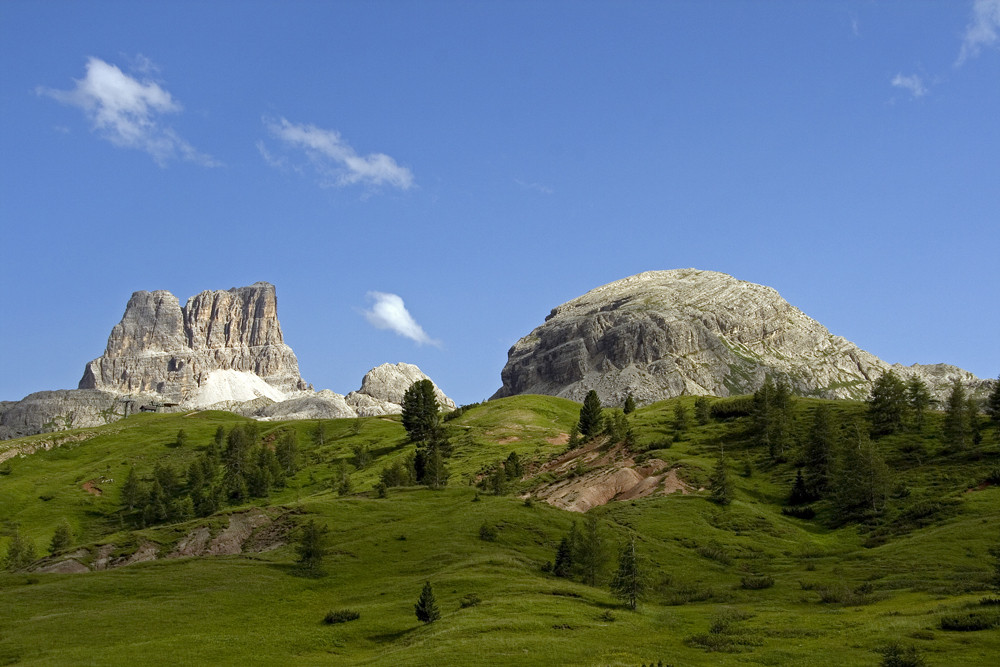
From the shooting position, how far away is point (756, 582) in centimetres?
7512

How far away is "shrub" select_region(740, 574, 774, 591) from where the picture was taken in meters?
74.2

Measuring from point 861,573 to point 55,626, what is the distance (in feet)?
230

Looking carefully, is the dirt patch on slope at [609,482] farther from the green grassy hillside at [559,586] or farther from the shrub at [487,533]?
the shrub at [487,533]

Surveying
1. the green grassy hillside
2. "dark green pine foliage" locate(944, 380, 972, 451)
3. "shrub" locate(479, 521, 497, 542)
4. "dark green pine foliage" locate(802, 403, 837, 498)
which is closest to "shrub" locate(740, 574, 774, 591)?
the green grassy hillside

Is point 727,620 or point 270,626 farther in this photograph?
point 270,626

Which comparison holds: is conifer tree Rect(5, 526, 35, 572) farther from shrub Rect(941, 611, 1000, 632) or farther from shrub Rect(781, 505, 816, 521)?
shrub Rect(941, 611, 1000, 632)

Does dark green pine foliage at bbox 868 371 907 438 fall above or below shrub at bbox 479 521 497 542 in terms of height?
above

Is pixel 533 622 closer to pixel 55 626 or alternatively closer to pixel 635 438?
pixel 55 626

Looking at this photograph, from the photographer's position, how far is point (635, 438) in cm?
14150

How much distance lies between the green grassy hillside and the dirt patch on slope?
334 centimetres

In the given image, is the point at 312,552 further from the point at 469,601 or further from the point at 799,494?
the point at 799,494

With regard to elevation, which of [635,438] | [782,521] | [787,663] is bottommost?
[787,663]

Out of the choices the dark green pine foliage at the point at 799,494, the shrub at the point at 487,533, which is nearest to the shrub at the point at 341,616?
the shrub at the point at 487,533

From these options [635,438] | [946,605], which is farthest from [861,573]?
[635,438]
